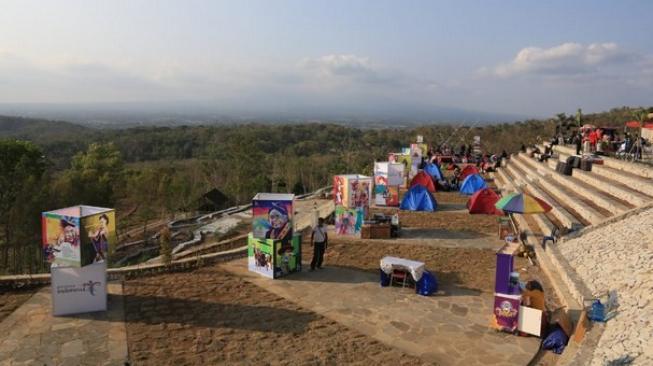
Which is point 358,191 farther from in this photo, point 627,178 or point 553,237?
point 627,178

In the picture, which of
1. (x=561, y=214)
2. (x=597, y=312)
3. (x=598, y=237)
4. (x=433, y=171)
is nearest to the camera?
(x=597, y=312)

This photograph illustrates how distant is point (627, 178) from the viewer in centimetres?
1385

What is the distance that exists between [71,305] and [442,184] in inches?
703

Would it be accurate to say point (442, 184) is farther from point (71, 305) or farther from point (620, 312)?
point (71, 305)

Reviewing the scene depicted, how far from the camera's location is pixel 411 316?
25.6ft

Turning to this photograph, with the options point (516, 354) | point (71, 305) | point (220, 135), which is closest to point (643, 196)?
point (516, 354)

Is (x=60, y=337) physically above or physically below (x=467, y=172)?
below

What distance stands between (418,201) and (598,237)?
312 inches

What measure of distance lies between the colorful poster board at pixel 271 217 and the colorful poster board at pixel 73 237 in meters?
2.90

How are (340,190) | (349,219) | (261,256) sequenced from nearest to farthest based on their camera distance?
1. (261,256)
2. (349,219)
3. (340,190)

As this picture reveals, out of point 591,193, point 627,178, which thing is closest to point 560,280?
point 591,193

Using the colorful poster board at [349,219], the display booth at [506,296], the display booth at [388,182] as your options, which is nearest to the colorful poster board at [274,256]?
the colorful poster board at [349,219]

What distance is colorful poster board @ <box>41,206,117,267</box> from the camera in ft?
24.6

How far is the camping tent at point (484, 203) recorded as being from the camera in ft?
54.5
